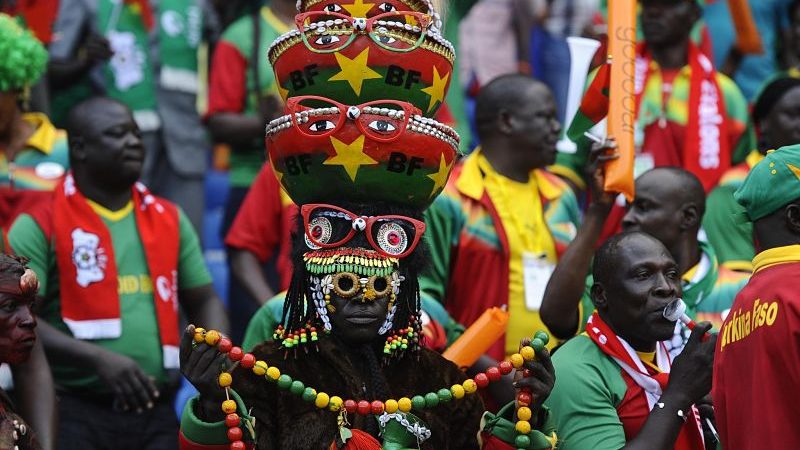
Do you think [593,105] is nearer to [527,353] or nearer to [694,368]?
[694,368]

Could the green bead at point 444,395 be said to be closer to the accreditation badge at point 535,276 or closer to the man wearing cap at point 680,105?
the accreditation badge at point 535,276

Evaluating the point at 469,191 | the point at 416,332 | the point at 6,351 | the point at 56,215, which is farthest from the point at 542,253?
the point at 6,351

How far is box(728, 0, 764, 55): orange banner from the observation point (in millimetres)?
8961

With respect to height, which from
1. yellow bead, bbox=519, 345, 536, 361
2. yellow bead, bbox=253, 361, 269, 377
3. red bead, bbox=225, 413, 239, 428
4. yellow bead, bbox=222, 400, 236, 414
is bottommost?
red bead, bbox=225, 413, 239, 428

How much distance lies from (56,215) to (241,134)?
6.97ft

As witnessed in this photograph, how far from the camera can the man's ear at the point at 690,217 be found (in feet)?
22.7

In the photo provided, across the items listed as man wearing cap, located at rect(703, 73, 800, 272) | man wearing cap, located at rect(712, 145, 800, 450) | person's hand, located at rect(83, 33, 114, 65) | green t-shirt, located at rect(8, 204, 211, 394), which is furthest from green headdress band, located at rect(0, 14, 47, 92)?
man wearing cap, located at rect(712, 145, 800, 450)

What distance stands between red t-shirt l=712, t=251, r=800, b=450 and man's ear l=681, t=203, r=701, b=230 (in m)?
1.81

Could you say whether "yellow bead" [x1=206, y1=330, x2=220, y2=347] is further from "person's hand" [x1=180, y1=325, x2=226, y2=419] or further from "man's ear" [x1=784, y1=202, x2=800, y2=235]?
"man's ear" [x1=784, y1=202, x2=800, y2=235]

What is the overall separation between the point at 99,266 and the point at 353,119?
2228 millimetres

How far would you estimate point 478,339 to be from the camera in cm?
621

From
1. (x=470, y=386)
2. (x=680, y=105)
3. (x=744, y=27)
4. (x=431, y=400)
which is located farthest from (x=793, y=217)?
(x=744, y=27)

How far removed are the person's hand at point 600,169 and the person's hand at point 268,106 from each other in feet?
9.28

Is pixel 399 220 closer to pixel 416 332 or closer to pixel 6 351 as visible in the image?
pixel 416 332
